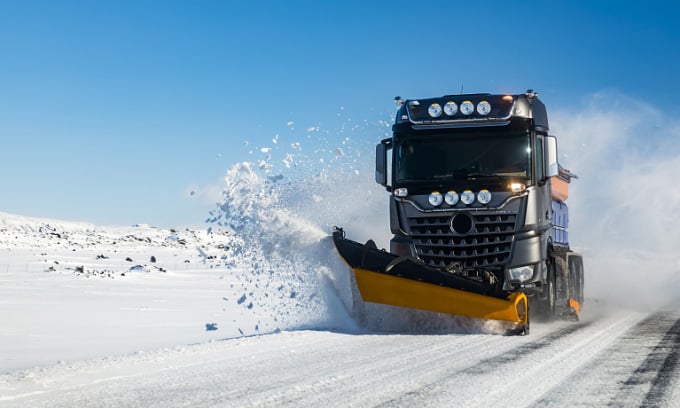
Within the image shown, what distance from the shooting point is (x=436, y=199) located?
9766mm

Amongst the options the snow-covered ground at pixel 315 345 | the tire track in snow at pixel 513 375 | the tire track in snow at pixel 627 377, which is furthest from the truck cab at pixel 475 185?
the tire track in snow at pixel 627 377

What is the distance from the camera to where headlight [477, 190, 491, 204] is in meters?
9.59

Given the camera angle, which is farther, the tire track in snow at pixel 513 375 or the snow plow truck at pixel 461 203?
the snow plow truck at pixel 461 203

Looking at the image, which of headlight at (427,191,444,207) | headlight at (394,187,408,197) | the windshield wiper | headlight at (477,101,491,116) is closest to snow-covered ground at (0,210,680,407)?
headlight at (394,187,408,197)

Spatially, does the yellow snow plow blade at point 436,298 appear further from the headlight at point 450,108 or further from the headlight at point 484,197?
the headlight at point 450,108

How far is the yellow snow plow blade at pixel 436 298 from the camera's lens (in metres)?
8.73

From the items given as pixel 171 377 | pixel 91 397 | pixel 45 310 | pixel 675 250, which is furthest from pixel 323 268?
pixel 675 250

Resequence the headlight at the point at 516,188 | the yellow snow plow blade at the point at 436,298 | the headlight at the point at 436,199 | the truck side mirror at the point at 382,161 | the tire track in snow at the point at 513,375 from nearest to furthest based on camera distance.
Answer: the tire track in snow at the point at 513,375, the yellow snow plow blade at the point at 436,298, the headlight at the point at 516,188, the headlight at the point at 436,199, the truck side mirror at the point at 382,161

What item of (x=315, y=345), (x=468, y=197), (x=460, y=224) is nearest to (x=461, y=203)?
(x=468, y=197)

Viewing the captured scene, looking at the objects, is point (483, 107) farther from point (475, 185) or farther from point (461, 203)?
point (461, 203)

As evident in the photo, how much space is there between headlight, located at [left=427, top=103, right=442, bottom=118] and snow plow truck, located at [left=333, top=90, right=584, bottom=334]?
0.5 inches

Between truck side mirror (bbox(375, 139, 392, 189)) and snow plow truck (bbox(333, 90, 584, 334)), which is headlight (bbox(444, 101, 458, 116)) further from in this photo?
truck side mirror (bbox(375, 139, 392, 189))

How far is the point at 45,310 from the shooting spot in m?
17.2

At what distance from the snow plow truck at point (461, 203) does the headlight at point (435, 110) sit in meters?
0.01
